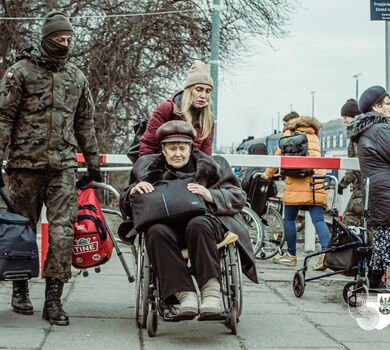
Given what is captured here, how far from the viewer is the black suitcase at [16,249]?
5.30 meters

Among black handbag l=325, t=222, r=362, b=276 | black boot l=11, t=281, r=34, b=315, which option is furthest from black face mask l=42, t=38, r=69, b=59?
black handbag l=325, t=222, r=362, b=276

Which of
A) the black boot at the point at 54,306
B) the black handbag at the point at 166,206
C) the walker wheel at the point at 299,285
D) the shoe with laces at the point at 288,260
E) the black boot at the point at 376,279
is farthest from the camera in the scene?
the shoe with laces at the point at 288,260

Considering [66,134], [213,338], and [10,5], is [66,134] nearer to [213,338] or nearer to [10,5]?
[213,338]

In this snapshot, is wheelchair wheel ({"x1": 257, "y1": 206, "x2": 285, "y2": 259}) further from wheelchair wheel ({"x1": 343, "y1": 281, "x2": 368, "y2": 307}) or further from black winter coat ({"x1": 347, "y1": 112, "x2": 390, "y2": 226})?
black winter coat ({"x1": 347, "y1": 112, "x2": 390, "y2": 226})

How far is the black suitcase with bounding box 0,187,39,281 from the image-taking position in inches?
209

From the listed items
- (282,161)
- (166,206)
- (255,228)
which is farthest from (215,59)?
(166,206)

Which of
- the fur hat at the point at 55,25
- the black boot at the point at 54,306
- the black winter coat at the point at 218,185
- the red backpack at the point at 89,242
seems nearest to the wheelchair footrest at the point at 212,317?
the black winter coat at the point at 218,185

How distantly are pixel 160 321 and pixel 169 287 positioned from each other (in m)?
0.71

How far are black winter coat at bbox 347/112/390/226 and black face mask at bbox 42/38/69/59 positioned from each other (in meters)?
2.21

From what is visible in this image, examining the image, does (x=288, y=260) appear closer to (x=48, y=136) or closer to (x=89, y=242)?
(x=89, y=242)

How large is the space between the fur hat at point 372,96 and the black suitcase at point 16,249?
262 cm

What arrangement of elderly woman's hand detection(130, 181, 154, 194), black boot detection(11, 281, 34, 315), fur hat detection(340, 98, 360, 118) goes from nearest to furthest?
elderly woman's hand detection(130, 181, 154, 194) < black boot detection(11, 281, 34, 315) < fur hat detection(340, 98, 360, 118)

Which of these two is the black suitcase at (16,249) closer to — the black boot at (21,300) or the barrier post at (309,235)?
the black boot at (21,300)

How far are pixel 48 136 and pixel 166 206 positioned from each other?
966mm
